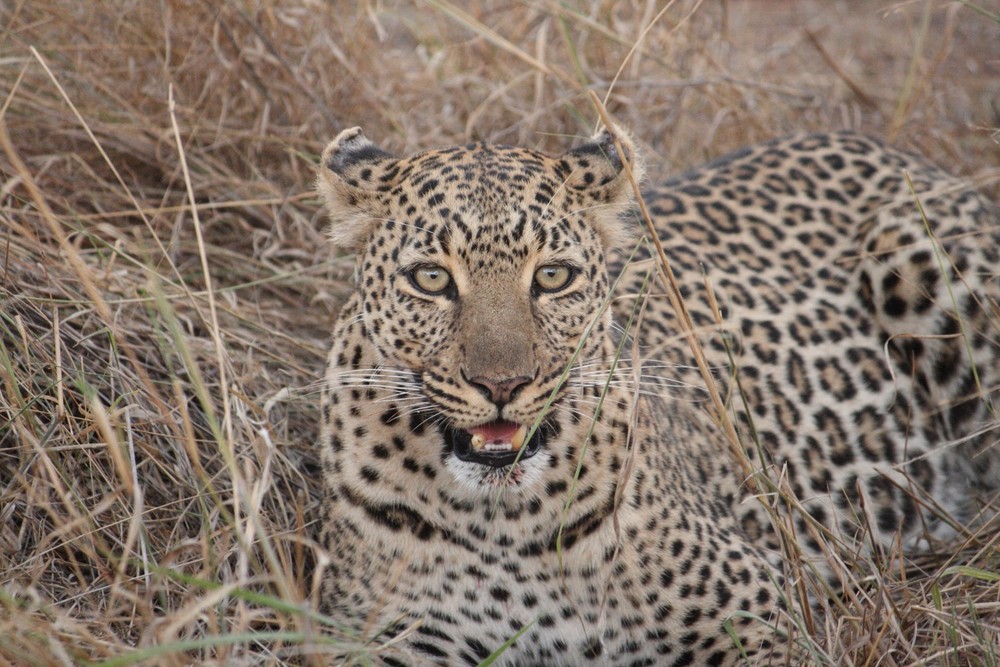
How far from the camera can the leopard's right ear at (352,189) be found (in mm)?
4402

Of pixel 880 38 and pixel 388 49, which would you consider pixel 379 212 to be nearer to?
pixel 388 49

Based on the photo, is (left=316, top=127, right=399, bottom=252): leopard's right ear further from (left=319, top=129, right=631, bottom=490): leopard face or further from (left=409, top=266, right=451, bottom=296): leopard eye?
(left=409, top=266, right=451, bottom=296): leopard eye

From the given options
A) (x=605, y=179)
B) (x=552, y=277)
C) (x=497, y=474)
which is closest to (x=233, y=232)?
(x=605, y=179)

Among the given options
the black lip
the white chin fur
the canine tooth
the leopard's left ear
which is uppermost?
the leopard's left ear

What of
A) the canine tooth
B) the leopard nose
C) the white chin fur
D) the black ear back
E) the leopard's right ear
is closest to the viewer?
the leopard nose

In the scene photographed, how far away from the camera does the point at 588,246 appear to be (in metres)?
4.31

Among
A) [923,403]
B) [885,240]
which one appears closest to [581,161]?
[885,240]

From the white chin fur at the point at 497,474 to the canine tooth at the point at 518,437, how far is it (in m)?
0.08

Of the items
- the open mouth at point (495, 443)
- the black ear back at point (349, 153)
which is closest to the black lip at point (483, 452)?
the open mouth at point (495, 443)

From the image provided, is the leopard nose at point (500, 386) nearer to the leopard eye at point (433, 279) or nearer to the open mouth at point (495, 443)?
the open mouth at point (495, 443)

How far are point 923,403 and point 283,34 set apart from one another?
14.3ft

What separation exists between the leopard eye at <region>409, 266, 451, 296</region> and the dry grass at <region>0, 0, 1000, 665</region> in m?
0.74

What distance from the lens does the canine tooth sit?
3.92 metres

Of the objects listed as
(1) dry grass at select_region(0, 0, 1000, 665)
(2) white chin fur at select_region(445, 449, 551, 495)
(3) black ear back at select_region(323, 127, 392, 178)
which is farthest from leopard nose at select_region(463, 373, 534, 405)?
Answer: (3) black ear back at select_region(323, 127, 392, 178)
